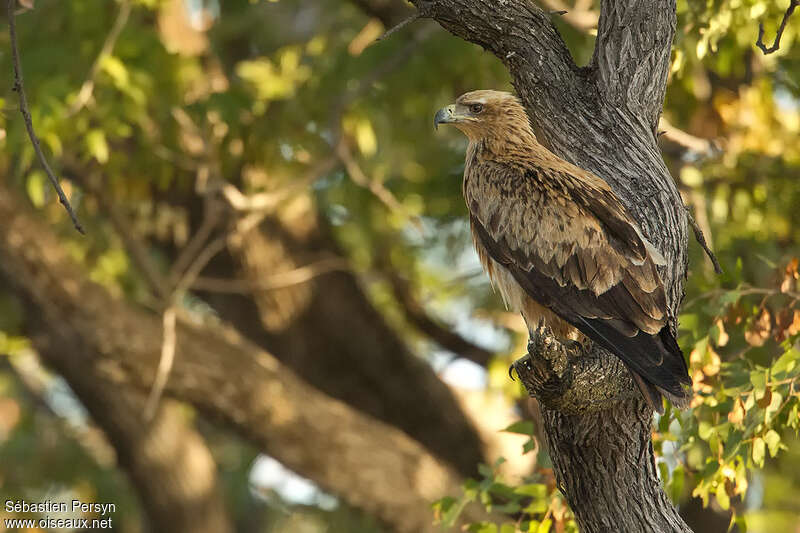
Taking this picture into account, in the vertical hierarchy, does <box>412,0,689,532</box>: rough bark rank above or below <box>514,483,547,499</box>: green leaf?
above

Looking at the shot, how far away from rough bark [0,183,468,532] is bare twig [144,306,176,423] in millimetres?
66

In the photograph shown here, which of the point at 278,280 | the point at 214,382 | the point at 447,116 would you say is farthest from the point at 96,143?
the point at 447,116

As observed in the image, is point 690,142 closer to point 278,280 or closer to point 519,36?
point 519,36

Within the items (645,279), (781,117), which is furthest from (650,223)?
(781,117)

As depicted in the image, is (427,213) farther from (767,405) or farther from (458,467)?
(767,405)

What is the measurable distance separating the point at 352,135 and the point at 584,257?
533 cm

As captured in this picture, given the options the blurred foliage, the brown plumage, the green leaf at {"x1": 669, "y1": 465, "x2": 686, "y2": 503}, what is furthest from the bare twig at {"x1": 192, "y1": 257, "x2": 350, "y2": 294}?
the green leaf at {"x1": 669, "y1": 465, "x2": 686, "y2": 503}

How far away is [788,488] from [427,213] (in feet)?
12.0

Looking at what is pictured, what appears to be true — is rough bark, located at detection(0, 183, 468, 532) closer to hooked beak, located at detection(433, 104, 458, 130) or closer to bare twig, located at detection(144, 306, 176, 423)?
bare twig, located at detection(144, 306, 176, 423)

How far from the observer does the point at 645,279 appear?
4102 mm

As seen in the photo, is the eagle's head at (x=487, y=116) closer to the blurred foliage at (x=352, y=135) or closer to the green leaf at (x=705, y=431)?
the blurred foliage at (x=352, y=135)

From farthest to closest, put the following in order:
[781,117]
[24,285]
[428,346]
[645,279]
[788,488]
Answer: [428,346] < [788,488] < [781,117] < [24,285] < [645,279]

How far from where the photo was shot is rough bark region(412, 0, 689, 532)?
158 inches

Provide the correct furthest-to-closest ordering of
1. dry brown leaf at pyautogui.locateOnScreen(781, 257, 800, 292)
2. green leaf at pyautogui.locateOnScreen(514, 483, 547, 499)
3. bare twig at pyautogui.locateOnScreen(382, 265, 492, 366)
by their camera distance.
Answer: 1. bare twig at pyautogui.locateOnScreen(382, 265, 492, 366)
2. green leaf at pyautogui.locateOnScreen(514, 483, 547, 499)
3. dry brown leaf at pyautogui.locateOnScreen(781, 257, 800, 292)
